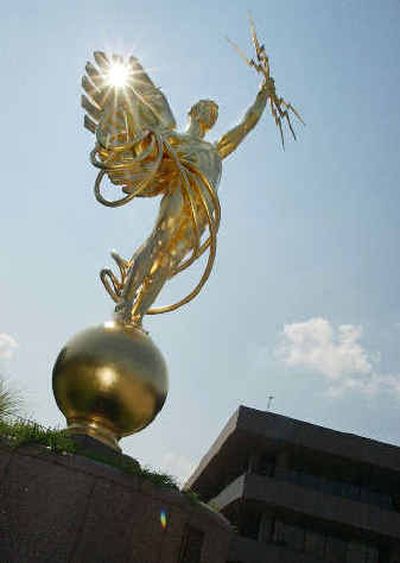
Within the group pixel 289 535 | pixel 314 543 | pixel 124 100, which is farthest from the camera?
pixel 314 543

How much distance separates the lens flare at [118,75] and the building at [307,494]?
16.0m

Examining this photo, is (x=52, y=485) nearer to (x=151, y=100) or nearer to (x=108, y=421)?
(x=108, y=421)

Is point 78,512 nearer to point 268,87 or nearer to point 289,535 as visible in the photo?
point 268,87

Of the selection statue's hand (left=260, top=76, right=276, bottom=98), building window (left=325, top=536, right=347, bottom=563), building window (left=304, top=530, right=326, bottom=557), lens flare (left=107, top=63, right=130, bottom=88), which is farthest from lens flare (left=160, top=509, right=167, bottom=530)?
building window (left=325, top=536, right=347, bottom=563)

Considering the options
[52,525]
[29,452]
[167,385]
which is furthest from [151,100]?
[52,525]

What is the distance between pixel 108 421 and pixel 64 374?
850 mm

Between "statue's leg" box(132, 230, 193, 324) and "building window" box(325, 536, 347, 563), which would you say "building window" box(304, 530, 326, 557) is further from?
"statue's leg" box(132, 230, 193, 324)

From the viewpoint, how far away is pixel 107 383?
741cm

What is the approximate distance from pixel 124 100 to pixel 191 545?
688 centimetres

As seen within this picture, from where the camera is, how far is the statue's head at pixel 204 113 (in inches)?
425

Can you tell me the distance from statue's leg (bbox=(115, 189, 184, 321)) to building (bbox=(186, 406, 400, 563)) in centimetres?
1498

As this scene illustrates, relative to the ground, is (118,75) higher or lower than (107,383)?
higher

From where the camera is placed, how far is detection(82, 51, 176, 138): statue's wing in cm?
960

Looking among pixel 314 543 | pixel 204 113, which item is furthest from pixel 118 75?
pixel 314 543
